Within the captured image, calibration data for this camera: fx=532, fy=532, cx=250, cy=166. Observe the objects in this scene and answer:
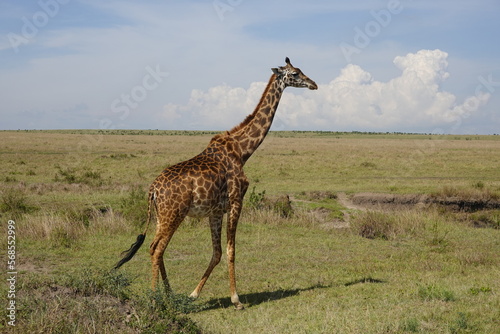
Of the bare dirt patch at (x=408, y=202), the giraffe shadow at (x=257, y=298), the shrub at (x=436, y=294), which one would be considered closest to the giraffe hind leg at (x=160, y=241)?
the giraffe shadow at (x=257, y=298)

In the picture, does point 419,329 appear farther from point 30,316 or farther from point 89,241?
point 89,241

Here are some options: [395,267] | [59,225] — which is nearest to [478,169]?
[395,267]

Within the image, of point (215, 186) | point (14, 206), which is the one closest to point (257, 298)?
point (215, 186)

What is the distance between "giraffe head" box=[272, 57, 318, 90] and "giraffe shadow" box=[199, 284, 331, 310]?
3.71 m

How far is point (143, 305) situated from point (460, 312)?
4.47m

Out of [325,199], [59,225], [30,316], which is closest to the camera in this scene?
[30,316]

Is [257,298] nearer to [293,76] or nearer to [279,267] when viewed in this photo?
[279,267]

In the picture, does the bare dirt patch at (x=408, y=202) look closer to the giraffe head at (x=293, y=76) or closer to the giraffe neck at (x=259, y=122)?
the giraffe head at (x=293, y=76)

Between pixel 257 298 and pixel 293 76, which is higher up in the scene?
pixel 293 76

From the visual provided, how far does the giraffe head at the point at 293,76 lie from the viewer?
9.76 metres

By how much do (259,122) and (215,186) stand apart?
6.00 ft

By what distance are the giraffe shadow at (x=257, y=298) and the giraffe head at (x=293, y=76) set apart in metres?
3.71

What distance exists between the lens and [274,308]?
8.33m

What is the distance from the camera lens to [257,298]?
911cm
